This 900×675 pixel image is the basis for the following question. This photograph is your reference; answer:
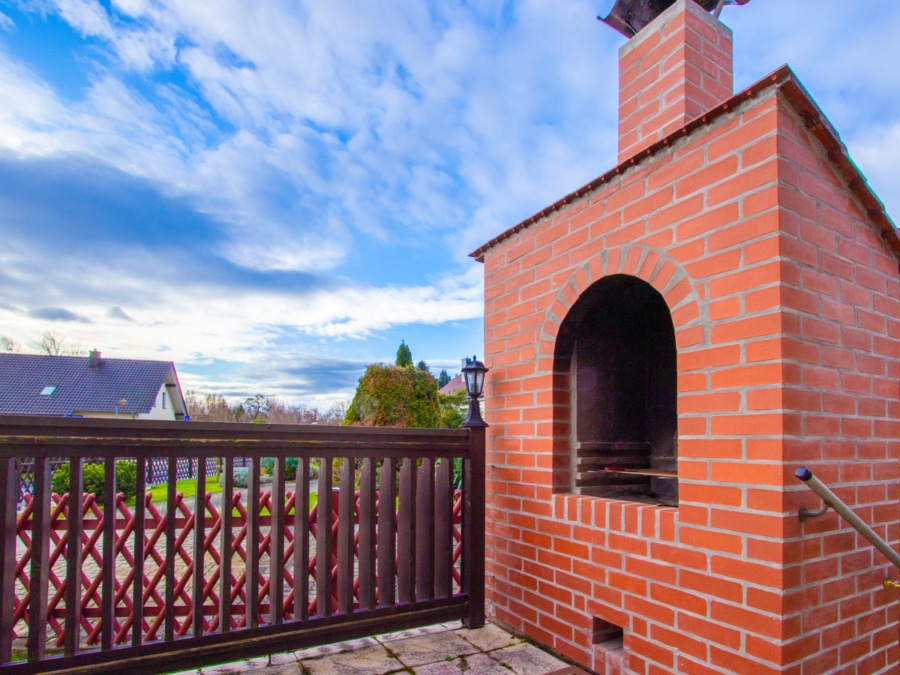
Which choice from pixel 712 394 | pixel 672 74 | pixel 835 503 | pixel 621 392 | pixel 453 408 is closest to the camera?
pixel 835 503

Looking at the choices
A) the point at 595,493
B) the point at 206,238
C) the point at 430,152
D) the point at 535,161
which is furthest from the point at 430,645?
the point at 206,238

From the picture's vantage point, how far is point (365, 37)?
398cm

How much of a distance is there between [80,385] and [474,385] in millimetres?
20789

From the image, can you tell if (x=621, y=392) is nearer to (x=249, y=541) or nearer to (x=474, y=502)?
(x=474, y=502)

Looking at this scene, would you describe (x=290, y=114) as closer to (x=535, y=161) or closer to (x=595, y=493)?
(x=535, y=161)

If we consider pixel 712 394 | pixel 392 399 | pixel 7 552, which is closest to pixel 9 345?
pixel 392 399

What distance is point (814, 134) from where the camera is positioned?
1.74 metres

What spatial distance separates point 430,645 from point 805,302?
7.69ft

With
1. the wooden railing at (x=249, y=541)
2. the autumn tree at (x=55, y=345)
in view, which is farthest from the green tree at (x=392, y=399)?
the autumn tree at (x=55, y=345)

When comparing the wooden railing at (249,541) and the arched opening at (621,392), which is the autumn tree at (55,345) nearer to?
the wooden railing at (249,541)

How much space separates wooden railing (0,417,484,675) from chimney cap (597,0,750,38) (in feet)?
9.37

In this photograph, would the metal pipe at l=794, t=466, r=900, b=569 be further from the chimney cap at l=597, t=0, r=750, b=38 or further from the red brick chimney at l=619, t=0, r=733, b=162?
the chimney cap at l=597, t=0, r=750, b=38

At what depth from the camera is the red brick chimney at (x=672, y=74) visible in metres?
2.54

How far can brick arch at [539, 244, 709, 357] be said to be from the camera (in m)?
1.82
